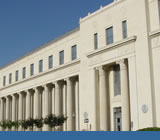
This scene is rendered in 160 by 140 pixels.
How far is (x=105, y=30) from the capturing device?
114ft

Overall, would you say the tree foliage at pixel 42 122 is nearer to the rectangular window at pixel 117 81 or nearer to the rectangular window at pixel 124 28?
the rectangular window at pixel 117 81

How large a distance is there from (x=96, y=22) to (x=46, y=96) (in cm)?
1548

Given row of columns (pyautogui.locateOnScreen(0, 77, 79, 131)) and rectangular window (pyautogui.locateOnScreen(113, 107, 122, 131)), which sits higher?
row of columns (pyautogui.locateOnScreen(0, 77, 79, 131))

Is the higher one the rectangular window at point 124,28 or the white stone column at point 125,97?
the rectangular window at point 124,28

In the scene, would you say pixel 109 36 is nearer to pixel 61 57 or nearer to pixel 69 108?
pixel 61 57

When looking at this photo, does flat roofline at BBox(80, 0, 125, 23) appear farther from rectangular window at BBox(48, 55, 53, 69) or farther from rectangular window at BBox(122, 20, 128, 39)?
rectangular window at BBox(48, 55, 53, 69)

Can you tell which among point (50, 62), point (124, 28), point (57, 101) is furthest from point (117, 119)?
point (50, 62)

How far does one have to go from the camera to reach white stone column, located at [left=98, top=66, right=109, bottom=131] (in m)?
32.6

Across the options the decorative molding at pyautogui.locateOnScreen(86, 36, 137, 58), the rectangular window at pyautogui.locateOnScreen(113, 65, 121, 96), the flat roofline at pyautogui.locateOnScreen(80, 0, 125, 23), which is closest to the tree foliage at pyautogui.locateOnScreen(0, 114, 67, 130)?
the rectangular window at pyautogui.locateOnScreen(113, 65, 121, 96)

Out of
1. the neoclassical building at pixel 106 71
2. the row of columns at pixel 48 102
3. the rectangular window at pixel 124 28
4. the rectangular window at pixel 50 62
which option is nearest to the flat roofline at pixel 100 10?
the neoclassical building at pixel 106 71

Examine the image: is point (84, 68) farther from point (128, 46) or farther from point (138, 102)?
point (138, 102)

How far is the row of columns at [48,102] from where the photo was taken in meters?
40.5

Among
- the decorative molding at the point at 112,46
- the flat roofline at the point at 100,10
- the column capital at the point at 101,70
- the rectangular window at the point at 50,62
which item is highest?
the flat roofline at the point at 100,10

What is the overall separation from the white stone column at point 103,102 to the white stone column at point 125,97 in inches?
119
